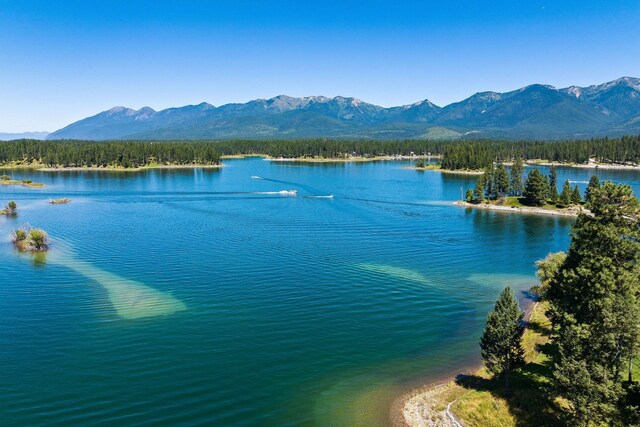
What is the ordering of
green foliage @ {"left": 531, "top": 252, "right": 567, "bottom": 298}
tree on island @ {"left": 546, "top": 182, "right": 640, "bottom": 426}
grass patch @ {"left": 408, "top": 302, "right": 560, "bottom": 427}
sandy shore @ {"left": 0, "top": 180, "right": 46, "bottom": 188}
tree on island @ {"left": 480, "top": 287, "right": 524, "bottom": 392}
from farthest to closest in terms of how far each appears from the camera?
sandy shore @ {"left": 0, "top": 180, "right": 46, "bottom": 188}
green foliage @ {"left": 531, "top": 252, "right": 567, "bottom": 298}
tree on island @ {"left": 480, "top": 287, "right": 524, "bottom": 392}
grass patch @ {"left": 408, "top": 302, "right": 560, "bottom": 427}
tree on island @ {"left": 546, "top": 182, "right": 640, "bottom": 426}

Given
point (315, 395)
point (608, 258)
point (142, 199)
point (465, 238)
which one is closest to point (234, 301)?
point (315, 395)

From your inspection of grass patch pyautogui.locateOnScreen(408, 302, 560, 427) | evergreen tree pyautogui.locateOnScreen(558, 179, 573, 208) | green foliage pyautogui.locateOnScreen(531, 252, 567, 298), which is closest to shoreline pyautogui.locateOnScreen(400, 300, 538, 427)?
grass patch pyautogui.locateOnScreen(408, 302, 560, 427)

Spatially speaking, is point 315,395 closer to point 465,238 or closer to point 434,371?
point 434,371

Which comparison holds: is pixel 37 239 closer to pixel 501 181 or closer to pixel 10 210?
pixel 10 210

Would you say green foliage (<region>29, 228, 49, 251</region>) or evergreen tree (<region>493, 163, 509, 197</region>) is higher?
evergreen tree (<region>493, 163, 509, 197</region>)

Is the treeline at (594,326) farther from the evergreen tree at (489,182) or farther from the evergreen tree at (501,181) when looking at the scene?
the evergreen tree at (489,182)

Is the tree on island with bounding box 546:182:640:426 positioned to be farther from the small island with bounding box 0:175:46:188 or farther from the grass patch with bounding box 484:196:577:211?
the small island with bounding box 0:175:46:188
